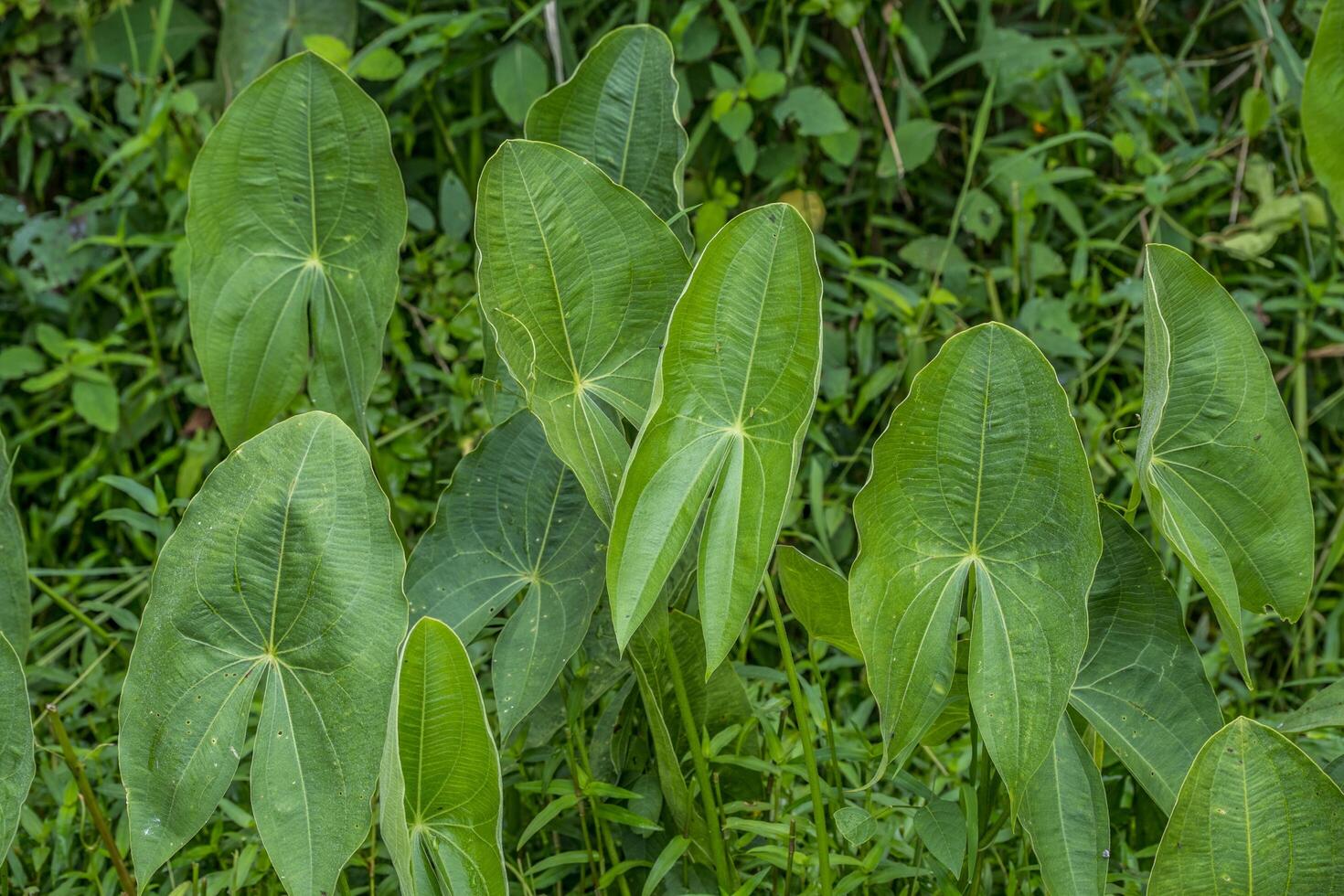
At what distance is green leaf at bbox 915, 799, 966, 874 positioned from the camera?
92 cm

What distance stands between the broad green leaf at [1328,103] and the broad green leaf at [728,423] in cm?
47

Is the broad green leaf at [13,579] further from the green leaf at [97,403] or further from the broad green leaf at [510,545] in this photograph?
the green leaf at [97,403]

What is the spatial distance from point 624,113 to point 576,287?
0.84 ft

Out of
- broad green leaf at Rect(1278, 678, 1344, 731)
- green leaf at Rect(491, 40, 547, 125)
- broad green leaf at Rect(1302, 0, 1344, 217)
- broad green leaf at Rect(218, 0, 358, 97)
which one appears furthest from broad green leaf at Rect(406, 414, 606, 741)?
broad green leaf at Rect(218, 0, 358, 97)

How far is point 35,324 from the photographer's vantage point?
7.02 ft

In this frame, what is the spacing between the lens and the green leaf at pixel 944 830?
92cm

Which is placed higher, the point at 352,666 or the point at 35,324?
the point at 352,666

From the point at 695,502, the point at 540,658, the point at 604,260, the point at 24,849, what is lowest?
the point at 24,849

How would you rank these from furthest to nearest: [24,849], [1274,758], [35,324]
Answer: [35,324]
[24,849]
[1274,758]

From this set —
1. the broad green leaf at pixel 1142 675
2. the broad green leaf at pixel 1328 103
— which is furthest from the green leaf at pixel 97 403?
the broad green leaf at pixel 1328 103

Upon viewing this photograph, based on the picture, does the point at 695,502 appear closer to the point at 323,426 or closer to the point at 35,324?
the point at 323,426

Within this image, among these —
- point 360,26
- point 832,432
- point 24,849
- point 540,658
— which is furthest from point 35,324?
point 540,658

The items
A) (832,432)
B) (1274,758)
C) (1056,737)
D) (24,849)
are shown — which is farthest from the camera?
(832,432)

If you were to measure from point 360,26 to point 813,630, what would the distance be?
168 cm
